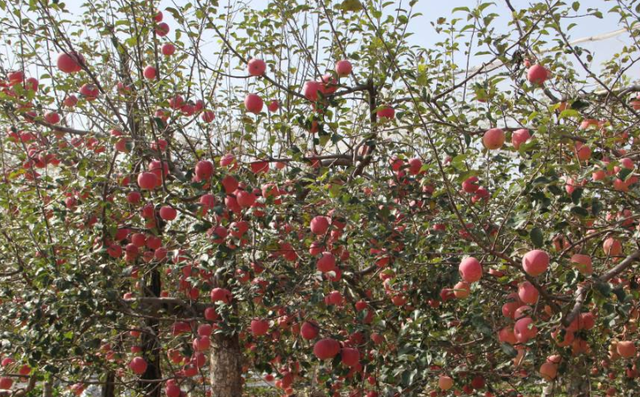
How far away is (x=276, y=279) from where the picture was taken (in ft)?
9.23

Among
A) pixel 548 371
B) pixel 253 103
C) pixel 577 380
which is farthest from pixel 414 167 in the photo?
pixel 577 380

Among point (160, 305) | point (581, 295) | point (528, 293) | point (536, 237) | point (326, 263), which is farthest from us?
point (160, 305)

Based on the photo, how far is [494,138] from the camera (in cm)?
214

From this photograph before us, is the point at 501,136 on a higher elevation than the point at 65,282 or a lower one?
higher

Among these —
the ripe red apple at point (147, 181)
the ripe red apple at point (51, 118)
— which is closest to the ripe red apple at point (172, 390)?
the ripe red apple at point (147, 181)

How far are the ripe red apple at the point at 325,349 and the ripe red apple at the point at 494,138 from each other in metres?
1.22

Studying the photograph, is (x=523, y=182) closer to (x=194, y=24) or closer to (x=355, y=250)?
(x=355, y=250)

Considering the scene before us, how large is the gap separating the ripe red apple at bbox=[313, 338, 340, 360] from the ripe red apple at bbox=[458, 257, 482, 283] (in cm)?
103

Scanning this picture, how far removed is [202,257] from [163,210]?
21.8 inches

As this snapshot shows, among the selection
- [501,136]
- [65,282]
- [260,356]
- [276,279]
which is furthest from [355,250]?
[65,282]

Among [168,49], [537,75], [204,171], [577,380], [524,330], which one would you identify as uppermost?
[168,49]

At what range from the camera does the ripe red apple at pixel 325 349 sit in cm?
274

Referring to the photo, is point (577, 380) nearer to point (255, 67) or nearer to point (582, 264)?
point (582, 264)

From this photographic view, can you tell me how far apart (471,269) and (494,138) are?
0.53 meters
